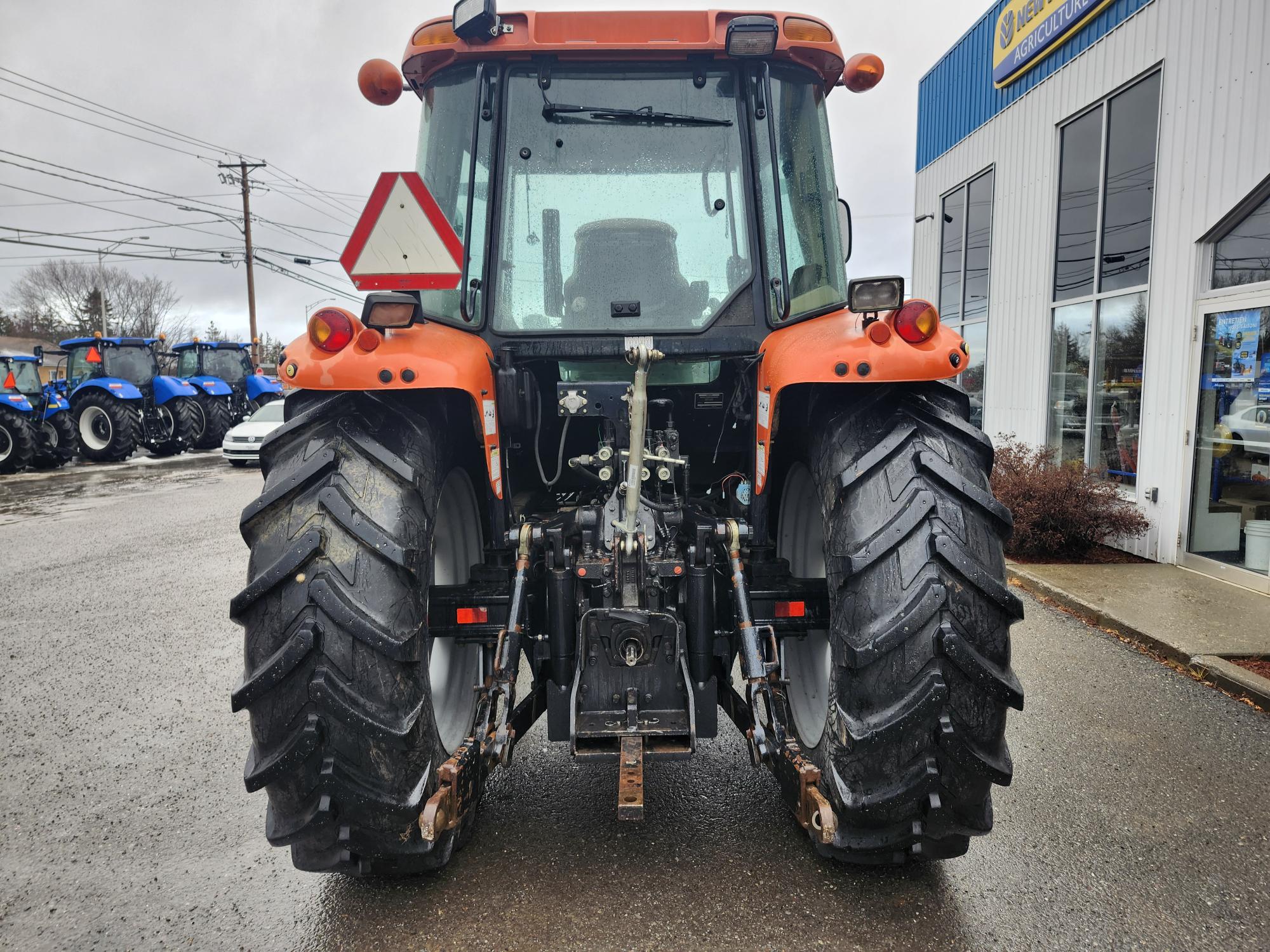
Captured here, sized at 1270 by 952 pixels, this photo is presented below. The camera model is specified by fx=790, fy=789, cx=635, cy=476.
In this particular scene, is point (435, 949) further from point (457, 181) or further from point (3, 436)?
point (3, 436)

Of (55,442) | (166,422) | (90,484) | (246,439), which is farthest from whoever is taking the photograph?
(166,422)

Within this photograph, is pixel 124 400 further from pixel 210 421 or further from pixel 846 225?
pixel 846 225

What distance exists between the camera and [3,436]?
1591cm

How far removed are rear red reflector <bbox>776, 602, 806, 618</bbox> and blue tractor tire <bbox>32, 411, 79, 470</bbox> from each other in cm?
1896

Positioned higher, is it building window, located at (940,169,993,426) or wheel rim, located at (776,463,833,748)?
building window, located at (940,169,993,426)

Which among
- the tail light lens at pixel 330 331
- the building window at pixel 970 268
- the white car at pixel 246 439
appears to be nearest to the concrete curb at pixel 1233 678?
the tail light lens at pixel 330 331

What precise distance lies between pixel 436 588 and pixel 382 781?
0.74 metres

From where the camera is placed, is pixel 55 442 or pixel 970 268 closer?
pixel 970 268

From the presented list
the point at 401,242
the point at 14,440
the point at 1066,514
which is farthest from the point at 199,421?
the point at 401,242

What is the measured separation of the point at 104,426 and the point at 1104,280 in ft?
65.4

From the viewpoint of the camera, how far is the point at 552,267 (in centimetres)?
278

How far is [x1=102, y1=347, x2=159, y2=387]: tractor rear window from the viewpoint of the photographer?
65.1 ft

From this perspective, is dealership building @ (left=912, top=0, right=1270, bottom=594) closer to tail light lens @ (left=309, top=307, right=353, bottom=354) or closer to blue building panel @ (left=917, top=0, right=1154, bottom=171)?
blue building panel @ (left=917, top=0, right=1154, bottom=171)

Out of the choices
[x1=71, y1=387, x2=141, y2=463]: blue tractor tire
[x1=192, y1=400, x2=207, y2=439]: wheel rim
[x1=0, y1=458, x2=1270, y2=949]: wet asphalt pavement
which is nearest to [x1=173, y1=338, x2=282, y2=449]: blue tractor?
[x1=192, y1=400, x2=207, y2=439]: wheel rim
